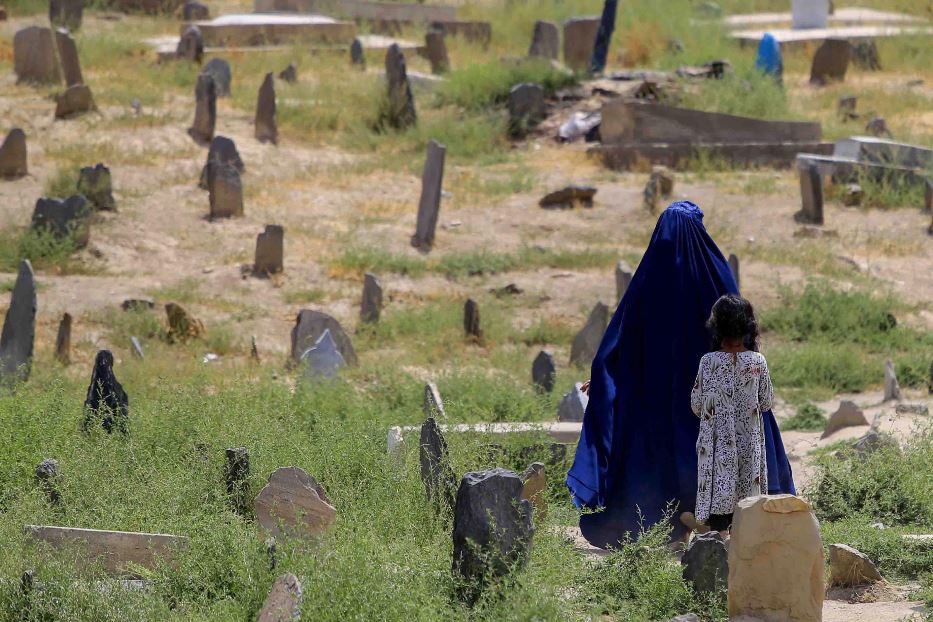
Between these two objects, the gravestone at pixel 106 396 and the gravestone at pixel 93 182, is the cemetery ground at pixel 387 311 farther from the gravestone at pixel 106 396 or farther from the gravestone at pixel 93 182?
the gravestone at pixel 93 182

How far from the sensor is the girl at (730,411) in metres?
5.72

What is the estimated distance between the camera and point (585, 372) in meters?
10.2

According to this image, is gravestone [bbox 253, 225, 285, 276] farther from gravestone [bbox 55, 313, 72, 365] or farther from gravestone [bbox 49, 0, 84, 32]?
gravestone [bbox 49, 0, 84, 32]

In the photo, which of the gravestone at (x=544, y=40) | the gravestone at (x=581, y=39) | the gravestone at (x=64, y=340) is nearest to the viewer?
the gravestone at (x=64, y=340)

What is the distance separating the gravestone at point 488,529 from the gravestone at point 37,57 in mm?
13690

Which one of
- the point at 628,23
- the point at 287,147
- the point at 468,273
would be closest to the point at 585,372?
the point at 468,273

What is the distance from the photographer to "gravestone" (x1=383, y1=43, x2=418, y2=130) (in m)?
17.4

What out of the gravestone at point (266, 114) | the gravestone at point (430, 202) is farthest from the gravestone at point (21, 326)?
the gravestone at point (266, 114)

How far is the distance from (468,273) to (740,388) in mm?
7175

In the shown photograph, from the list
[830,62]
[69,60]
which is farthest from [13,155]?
[830,62]

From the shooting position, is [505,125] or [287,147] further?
[505,125]

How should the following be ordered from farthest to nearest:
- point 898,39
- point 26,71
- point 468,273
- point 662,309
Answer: point 898,39 < point 26,71 < point 468,273 < point 662,309

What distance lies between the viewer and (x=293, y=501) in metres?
5.75

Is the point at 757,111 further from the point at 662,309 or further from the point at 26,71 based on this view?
the point at 662,309
